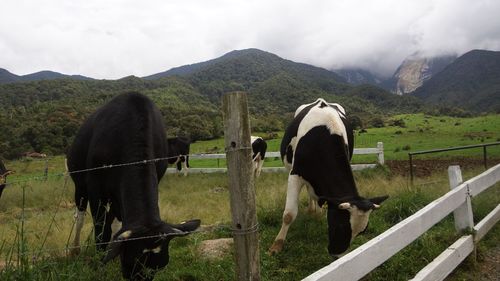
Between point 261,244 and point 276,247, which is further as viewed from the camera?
point 261,244

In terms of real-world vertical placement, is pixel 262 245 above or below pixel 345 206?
below

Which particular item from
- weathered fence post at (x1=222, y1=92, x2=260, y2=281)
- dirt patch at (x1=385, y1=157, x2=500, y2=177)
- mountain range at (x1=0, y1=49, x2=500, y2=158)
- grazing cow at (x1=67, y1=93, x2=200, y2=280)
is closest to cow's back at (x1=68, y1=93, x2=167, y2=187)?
grazing cow at (x1=67, y1=93, x2=200, y2=280)

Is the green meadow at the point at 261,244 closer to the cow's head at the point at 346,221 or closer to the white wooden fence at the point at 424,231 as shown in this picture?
the white wooden fence at the point at 424,231

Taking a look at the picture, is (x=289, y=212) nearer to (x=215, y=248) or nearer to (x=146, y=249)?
(x=215, y=248)

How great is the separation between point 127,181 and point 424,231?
3.18 m

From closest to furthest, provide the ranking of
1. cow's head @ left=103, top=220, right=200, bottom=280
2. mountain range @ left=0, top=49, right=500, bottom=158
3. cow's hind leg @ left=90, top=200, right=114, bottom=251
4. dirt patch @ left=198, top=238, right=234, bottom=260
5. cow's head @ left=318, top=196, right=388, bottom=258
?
cow's head @ left=103, top=220, right=200, bottom=280, cow's head @ left=318, top=196, right=388, bottom=258, cow's hind leg @ left=90, top=200, right=114, bottom=251, dirt patch @ left=198, top=238, right=234, bottom=260, mountain range @ left=0, top=49, right=500, bottom=158

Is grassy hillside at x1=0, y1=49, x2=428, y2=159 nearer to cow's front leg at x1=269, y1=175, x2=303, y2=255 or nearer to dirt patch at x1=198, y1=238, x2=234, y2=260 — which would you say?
dirt patch at x1=198, y1=238, x2=234, y2=260

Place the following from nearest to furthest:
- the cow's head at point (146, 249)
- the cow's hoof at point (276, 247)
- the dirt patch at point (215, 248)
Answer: the cow's head at point (146, 249), the dirt patch at point (215, 248), the cow's hoof at point (276, 247)

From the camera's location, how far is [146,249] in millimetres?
3775

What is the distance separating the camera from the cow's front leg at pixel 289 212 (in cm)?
604

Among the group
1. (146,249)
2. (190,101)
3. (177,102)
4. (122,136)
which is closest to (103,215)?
(122,136)

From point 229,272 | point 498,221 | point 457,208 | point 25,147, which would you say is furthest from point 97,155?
point 25,147

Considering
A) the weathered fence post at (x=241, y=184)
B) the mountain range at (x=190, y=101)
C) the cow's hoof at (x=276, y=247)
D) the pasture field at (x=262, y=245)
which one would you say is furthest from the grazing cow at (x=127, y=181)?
the mountain range at (x=190, y=101)

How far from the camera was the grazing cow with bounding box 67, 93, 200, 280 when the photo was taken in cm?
380
